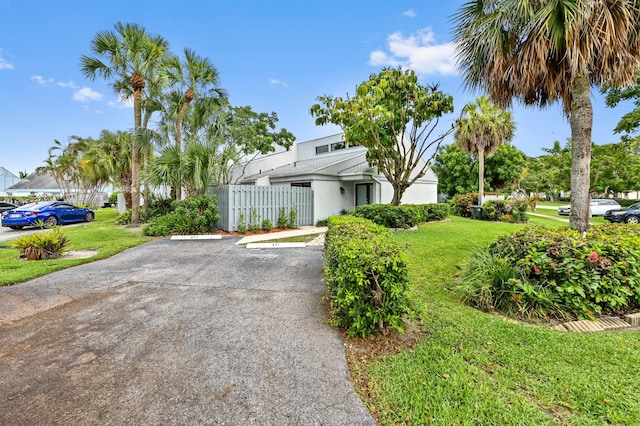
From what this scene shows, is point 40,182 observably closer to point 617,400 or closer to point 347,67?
point 347,67

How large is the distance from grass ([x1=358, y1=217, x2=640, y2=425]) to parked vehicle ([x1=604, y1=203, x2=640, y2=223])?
20638mm

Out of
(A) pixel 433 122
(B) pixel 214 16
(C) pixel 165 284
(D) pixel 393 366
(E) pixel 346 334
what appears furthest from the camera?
(A) pixel 433 122

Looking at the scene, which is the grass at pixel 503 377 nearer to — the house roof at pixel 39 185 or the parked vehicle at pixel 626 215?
the parked vehicle at pixel 626 215

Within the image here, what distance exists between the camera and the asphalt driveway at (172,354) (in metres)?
2.11

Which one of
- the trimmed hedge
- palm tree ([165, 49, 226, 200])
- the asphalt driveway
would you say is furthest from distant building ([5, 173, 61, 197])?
the asphalt driveway

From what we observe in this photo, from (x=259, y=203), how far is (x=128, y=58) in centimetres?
905

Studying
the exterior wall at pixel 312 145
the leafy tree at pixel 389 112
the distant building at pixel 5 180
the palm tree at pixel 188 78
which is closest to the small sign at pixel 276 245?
the leafy tree at pixel 389 112

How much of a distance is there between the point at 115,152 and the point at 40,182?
4826 centimetres

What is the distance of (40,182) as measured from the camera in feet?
164

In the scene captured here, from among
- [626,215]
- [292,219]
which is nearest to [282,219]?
[292,219]

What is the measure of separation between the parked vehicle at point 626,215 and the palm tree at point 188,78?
25.4 meters

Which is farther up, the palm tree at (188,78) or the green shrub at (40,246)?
the palm tree at (188,78)

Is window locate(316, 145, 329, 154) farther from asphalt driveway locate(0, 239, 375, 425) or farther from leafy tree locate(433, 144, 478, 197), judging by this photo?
asphalt driveway locate(0, 239, 375, 425)

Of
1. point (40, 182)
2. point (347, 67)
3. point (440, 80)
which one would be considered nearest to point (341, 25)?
point (347, 67)
